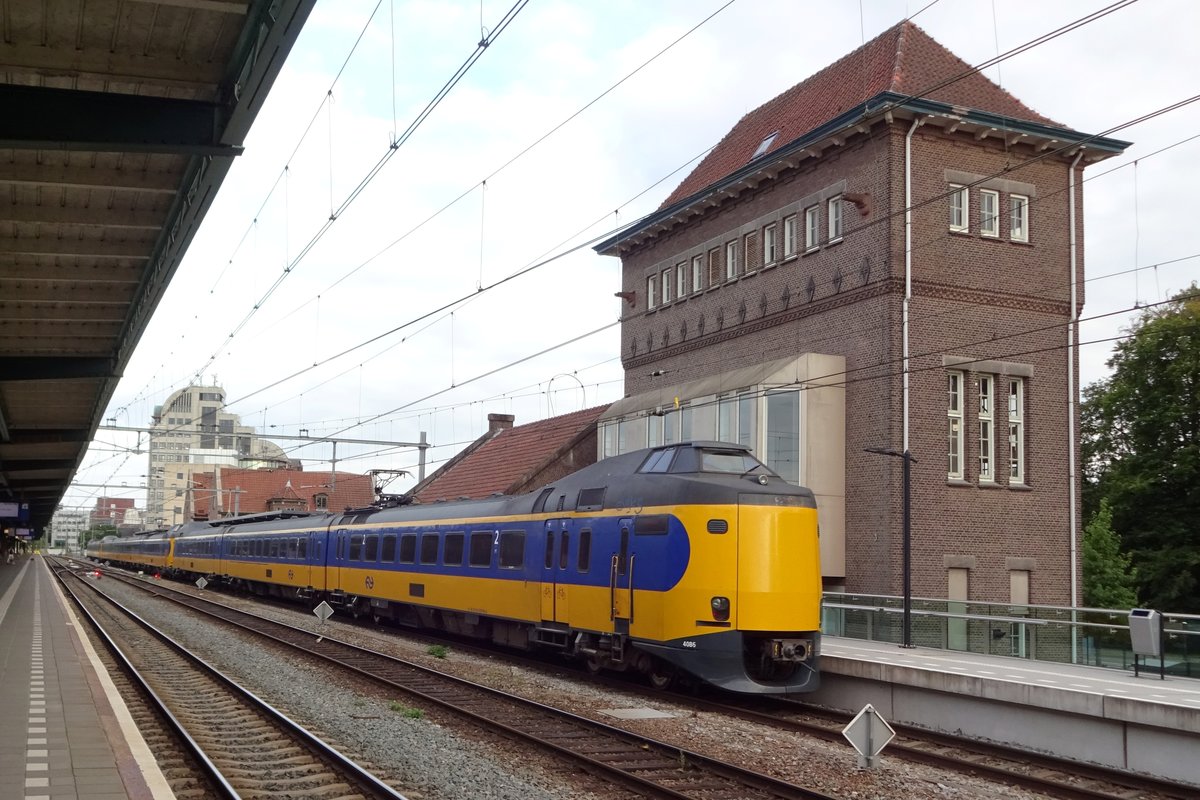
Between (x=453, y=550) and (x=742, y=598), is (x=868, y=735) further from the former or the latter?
(x=453, y=550)

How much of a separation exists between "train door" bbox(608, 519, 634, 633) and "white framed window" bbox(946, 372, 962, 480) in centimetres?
1195

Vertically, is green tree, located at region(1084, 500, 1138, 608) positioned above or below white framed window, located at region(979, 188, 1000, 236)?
below

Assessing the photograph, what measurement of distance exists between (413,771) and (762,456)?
656 inches

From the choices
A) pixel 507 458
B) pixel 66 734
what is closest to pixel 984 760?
pixel 66 734

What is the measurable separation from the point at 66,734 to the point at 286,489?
79.9 meters

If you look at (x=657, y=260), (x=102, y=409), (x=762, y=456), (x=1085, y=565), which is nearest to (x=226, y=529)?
(x=102, y=409)

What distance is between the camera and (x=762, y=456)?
26.8m

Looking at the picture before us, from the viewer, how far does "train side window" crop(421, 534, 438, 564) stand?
24156mm

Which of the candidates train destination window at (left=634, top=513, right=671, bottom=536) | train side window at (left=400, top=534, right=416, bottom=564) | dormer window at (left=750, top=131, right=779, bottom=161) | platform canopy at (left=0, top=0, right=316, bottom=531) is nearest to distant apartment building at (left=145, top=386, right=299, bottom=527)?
dormer window at (left=750, top=131, right=779, bottom=161)

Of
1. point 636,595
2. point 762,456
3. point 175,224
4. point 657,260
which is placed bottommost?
point 636,595

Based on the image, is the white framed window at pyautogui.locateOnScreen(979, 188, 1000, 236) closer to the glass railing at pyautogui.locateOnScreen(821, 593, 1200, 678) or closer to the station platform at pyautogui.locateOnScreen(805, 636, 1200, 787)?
the glass railing at pyautogui.locateOnScreen(821, 593, 1200, 678)

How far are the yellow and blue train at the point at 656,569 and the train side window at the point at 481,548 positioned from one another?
2.1 inches

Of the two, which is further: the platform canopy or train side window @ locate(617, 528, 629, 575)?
train side window @ locate(617, 528, 629, 575)

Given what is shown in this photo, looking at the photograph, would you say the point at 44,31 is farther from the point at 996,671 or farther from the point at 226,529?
the point at 226,529
